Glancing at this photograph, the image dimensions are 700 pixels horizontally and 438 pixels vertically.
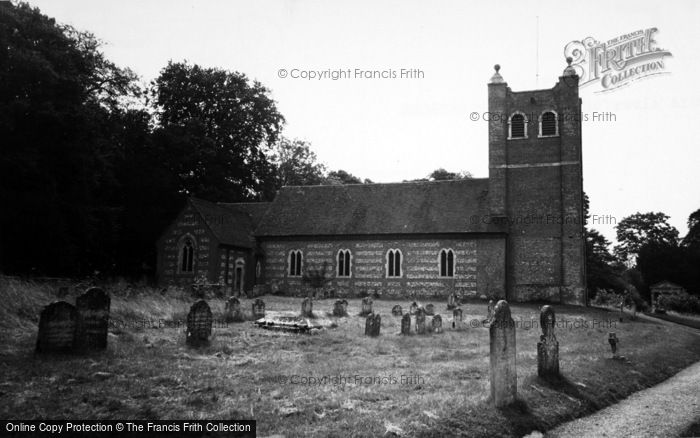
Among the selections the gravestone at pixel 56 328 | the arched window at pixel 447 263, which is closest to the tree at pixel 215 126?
the arched window at pixel 447 263

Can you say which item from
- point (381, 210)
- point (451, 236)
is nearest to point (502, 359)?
point (451, 236)

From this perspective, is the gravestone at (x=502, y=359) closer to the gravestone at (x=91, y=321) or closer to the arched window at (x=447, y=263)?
the gravestone at (x=91, y=321)

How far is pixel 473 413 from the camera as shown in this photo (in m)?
8.09

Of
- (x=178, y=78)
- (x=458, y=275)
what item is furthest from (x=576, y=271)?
(x=178, y=78)

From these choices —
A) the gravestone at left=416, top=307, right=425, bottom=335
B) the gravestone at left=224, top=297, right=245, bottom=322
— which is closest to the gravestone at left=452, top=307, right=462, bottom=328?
the gravestone at left=416, top=307, right=425, bottom=335

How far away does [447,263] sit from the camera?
3259 centimetres

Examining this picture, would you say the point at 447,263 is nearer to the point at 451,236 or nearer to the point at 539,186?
the point at 451,236

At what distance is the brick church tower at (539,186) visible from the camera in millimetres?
30609

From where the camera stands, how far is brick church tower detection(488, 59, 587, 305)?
30609mm

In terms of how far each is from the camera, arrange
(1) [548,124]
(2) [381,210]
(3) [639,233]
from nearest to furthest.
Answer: (1) [548,124]
(2) [381,210]
(3) [639,233]

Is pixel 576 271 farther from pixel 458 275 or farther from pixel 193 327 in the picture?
pixel 193 327

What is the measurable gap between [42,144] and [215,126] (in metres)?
22.8

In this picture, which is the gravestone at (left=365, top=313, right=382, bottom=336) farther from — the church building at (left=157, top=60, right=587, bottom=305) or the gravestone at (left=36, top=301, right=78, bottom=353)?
the church building at (left=157, top=60, right=587, bottom=305)

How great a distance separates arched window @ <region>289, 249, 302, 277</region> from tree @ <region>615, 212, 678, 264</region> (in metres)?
60.4
